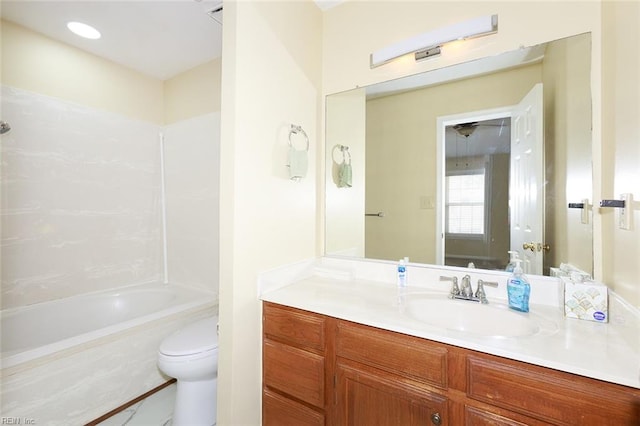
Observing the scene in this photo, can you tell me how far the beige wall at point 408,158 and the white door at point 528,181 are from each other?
5.5 inches

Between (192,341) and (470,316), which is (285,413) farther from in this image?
(470,316)

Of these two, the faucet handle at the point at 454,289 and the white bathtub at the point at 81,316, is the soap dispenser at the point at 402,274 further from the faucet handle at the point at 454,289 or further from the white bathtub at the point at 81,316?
the white bathtub at the point at 81,316

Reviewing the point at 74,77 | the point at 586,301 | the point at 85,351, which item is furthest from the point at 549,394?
the point at 74,77

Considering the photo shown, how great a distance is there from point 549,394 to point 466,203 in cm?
91

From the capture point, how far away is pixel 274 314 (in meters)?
1.31

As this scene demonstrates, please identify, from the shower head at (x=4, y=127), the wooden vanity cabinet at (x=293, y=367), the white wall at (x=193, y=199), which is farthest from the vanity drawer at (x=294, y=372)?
the shower head at (x=4, y=127)

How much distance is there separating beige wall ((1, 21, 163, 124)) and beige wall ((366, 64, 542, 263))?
2.26m

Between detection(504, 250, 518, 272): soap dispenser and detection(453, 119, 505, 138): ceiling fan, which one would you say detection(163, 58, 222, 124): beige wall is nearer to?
detection(453, 119, 505, 138): ceiling fan

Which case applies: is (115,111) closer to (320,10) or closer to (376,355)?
(320,10)

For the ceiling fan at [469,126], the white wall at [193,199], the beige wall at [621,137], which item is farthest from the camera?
the white wall at [193,199]

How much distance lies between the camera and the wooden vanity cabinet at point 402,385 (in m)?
0.74

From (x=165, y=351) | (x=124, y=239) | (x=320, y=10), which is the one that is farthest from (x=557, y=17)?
(x=124, y=239)

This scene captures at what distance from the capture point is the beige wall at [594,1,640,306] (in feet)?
2.86

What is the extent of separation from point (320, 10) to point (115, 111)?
2004 millimetres
